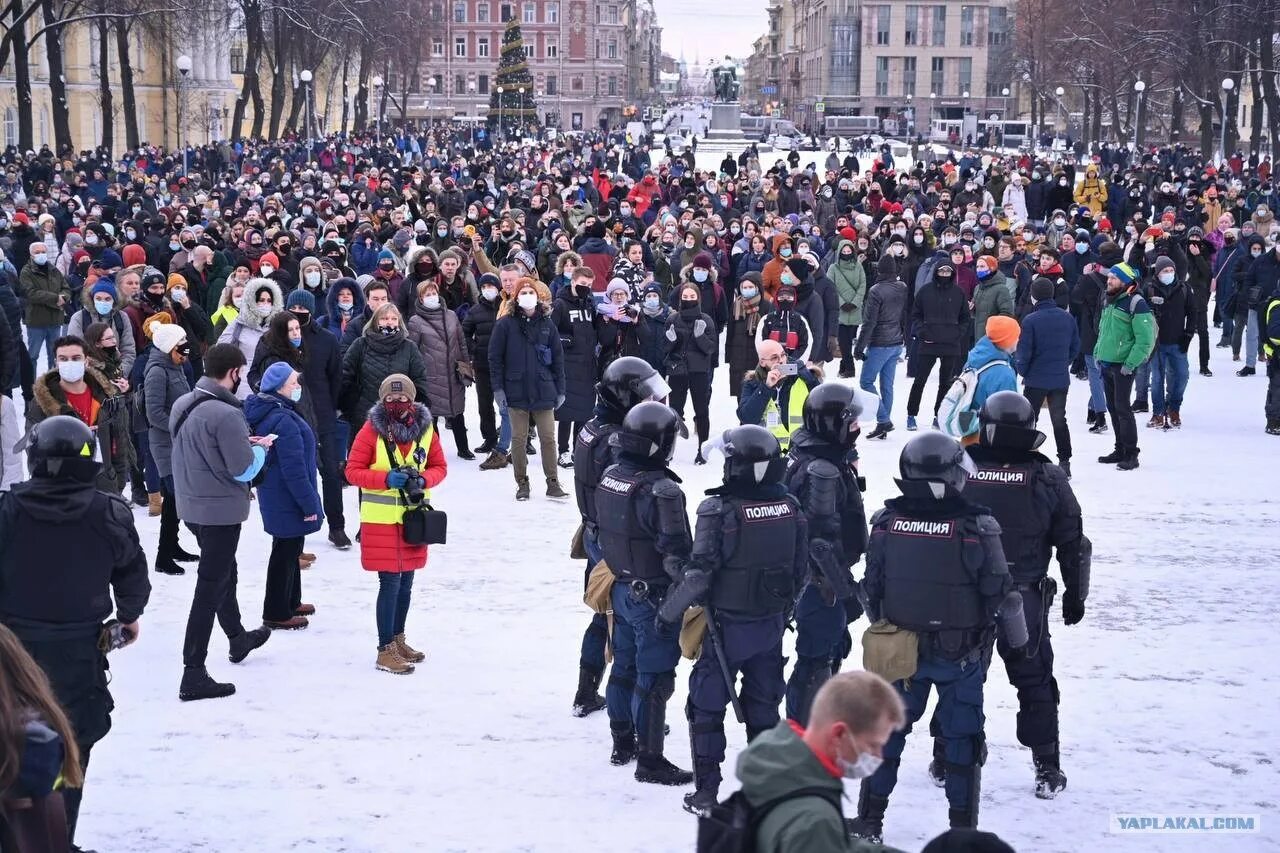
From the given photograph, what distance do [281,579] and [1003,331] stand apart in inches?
200

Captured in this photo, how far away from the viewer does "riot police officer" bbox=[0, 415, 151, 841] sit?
18.4ft

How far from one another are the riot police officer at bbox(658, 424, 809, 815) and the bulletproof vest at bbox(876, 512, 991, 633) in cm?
46

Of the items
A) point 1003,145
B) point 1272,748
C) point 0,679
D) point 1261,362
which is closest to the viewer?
point 0,679

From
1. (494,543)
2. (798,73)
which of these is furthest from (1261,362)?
(798,73)

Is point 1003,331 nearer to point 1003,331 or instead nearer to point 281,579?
point 1003,331

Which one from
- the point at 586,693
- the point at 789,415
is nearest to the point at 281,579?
the point at 586,693

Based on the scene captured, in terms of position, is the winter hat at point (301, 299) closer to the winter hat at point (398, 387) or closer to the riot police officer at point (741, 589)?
the winter hat at point (398, 387)

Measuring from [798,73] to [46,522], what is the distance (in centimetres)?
14886

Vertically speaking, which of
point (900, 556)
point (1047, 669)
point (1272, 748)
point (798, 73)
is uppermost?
point (798, 73)

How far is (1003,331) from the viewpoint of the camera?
419 inches

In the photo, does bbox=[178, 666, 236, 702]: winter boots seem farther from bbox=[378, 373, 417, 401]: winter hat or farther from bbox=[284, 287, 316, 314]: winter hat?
bbox=[284, 287, 316, 314]: winter hat

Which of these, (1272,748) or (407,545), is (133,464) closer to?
(407,545)

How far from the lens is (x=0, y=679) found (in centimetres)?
387

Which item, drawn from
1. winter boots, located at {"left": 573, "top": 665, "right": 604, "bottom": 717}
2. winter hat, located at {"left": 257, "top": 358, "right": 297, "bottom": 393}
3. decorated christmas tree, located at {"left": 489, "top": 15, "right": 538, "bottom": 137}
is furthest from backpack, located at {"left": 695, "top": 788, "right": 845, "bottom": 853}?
decorated christmas tree, located at {"left": 489, "top": 15, "right": 538, "bottom": 137}
